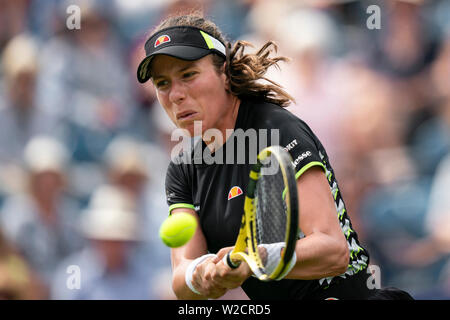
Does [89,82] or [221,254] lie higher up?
[89,82]

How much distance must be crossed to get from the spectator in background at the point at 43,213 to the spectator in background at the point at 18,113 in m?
0.11

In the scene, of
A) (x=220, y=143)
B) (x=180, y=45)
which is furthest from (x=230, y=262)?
(x=180, y=45)

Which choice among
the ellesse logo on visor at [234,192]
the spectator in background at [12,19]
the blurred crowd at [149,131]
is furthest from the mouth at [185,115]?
the spectator in background at [12,19]

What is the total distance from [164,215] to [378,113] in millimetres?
1769

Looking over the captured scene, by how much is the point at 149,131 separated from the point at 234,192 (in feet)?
7.99

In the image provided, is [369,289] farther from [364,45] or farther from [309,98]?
[364,45]

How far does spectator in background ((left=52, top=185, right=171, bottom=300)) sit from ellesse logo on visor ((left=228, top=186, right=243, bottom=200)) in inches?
73.5

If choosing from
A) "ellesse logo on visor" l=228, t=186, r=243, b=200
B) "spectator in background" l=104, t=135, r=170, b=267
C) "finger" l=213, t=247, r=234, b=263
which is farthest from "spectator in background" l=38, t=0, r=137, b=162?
"finger" l=213, t=247, r=234, b=263

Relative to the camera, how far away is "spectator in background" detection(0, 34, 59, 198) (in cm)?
521

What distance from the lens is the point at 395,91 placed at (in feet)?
14.7

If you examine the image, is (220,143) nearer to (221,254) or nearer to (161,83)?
(161,83)

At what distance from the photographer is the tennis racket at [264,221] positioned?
93.0 inches

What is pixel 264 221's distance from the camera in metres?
2.67
